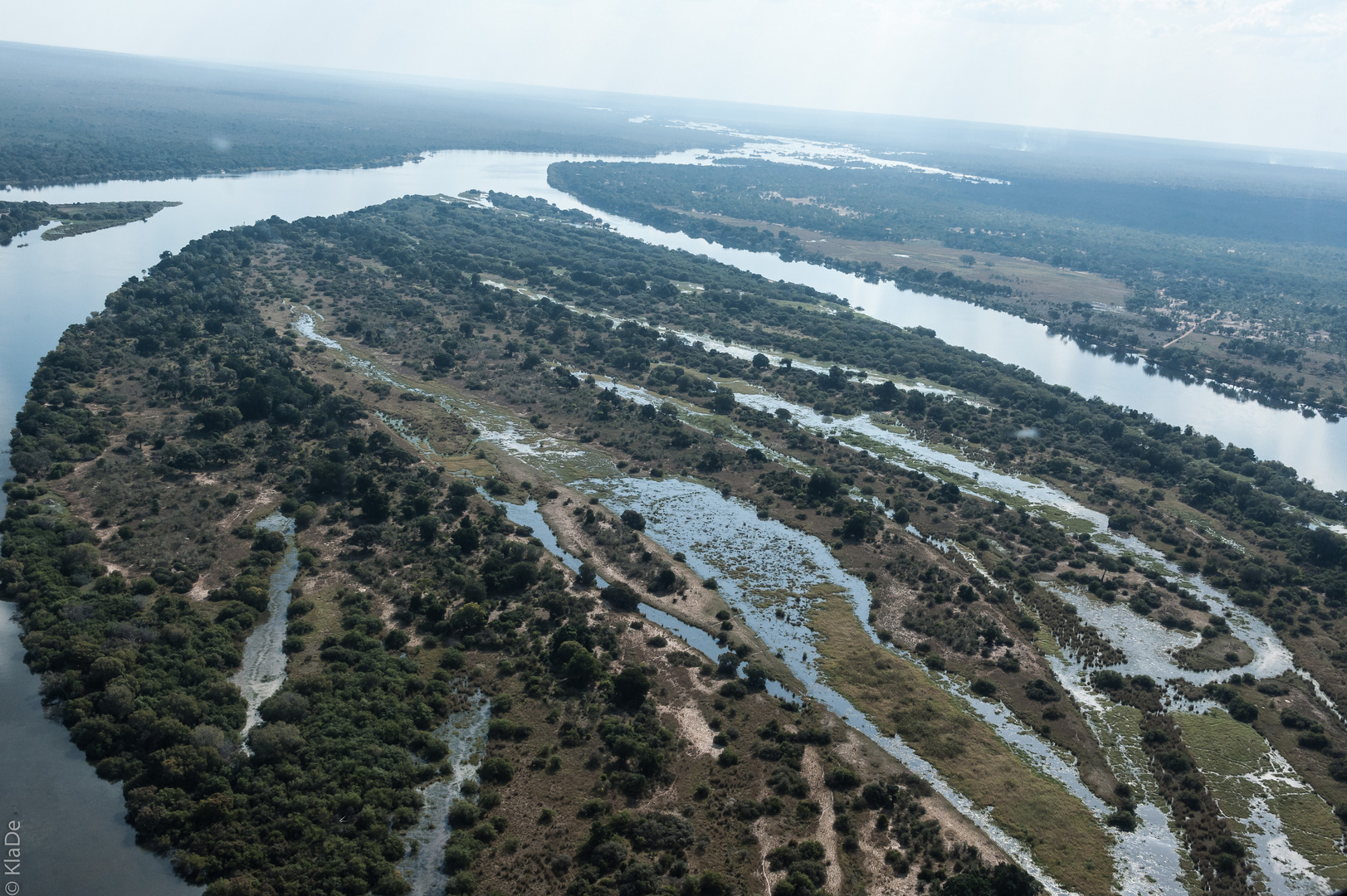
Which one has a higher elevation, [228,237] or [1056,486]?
[228,237]

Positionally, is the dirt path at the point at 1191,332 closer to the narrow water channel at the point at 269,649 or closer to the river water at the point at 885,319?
the river water at the point at 885,319

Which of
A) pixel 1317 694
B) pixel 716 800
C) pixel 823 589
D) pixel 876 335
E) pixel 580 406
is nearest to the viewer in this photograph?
pixel 716 800

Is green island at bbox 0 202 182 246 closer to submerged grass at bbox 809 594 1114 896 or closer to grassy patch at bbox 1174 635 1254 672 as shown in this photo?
submerged grass at bbox 809 594 1114 896

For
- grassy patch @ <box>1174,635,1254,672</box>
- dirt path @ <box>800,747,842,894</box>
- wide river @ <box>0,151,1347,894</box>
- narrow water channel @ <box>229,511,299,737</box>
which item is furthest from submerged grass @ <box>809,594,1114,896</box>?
wide river @ <box>0,151,1347,894</box>

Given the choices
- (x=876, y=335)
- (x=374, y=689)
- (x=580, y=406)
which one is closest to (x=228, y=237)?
(x=580, y=406)

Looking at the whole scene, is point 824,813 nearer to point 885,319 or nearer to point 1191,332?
point 885,319

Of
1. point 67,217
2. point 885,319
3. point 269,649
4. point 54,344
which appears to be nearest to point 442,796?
point 269,649

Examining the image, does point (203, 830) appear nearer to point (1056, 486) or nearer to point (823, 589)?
point (823, 589)
